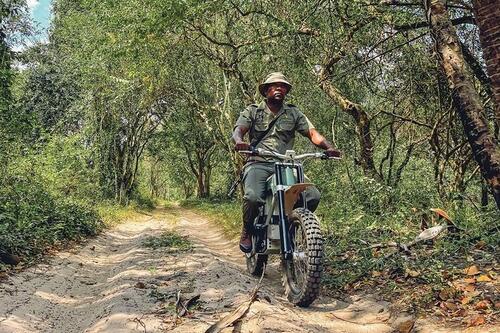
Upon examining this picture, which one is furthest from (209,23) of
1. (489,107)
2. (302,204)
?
(302,204)

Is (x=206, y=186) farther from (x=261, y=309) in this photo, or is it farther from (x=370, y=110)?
(x=261, y=309)

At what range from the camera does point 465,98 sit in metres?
4.76

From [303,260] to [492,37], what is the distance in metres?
2.76

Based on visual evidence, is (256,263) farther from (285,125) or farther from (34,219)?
(34,219)

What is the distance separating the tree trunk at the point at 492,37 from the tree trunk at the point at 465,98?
0.81 feet

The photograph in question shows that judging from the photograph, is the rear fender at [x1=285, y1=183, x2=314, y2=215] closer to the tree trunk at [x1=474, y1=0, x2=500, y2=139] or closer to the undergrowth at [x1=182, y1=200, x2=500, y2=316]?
the undergrowth at [x1=182, y1=200, x2=500, y2=316]

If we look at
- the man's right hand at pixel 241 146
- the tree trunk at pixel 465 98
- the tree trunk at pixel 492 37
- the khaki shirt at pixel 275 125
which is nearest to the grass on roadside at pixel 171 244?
the khaki shirt at pixel 275 125

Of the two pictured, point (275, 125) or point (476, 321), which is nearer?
point (476, 321)

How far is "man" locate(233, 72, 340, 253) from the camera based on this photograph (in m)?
5.59

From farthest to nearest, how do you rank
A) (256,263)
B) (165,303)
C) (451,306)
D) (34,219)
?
(34,219) → (256,263) → (165,303) → (451,306)

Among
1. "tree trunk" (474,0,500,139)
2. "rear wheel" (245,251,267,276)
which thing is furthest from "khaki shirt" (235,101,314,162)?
"tree trunk" (474,0,500,139)

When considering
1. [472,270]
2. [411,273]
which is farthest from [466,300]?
[411,273]

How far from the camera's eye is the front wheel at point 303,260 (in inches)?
179

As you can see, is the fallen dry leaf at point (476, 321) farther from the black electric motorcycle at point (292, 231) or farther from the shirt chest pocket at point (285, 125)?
the shirt chest pocket at point (285, 125)
